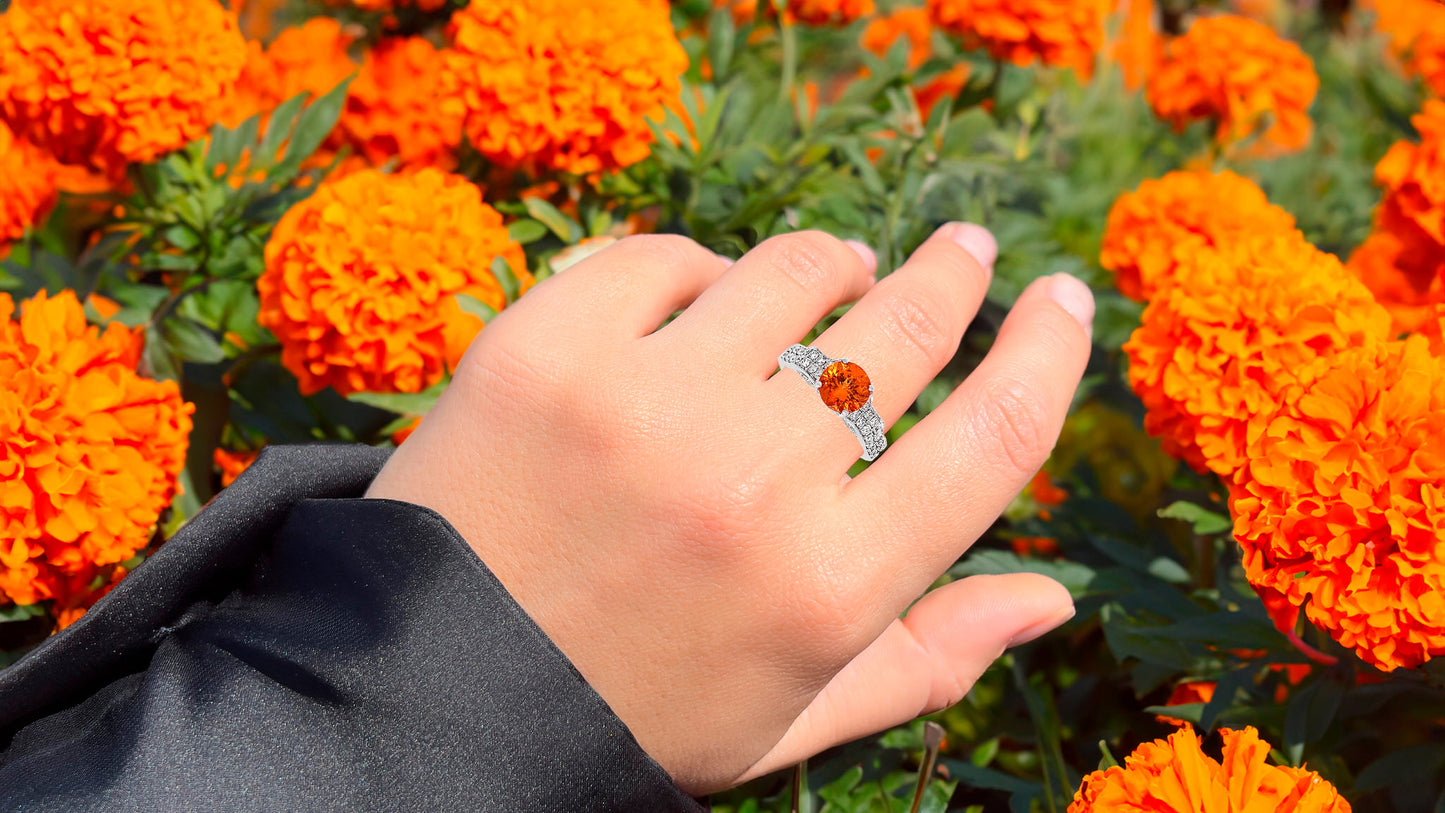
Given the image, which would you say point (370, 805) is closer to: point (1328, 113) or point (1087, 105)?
point (1087, 105)

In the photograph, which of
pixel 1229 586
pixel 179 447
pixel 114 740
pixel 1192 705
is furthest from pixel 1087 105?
pixel 114 740

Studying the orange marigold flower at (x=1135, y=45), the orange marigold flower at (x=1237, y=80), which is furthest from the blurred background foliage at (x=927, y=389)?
the orange marigold flower at (x=1135, y=45)

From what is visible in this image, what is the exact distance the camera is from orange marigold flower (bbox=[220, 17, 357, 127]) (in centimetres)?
207

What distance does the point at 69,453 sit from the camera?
1.11 m

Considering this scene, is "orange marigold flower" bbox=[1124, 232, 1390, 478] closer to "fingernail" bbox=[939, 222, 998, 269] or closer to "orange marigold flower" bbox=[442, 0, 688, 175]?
"fingernail" bbox=[939, 222, 998, 269]

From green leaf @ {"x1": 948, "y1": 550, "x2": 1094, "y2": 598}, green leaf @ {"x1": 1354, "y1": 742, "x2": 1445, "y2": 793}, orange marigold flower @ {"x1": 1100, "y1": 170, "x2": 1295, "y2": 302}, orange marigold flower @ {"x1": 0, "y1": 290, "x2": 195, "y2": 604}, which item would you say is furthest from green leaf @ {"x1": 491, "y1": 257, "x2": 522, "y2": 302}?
green leaf @ {"x1": 1354, "y1": 742, "x2": 1445, "y2": 793}

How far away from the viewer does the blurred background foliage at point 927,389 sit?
1.28 m

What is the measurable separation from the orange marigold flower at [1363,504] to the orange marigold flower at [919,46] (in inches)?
56.4

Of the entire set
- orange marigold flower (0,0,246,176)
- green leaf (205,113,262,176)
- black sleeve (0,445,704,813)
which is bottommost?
black sleeve (0,445,704,813)

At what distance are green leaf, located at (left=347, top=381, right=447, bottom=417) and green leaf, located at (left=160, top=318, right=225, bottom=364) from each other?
0.86 feet

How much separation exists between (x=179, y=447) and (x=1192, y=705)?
1395 mm

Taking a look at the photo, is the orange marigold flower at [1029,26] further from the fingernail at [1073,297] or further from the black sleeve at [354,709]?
the black sleeve at [354,709]

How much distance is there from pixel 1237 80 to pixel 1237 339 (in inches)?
53.9

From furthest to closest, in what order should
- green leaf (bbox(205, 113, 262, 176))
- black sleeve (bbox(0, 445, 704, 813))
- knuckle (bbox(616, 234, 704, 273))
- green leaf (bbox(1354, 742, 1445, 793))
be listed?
1. green leaf (bbox(205, 113, 262, 176))
2. green leaf (bbox(1354, 742, 1445, 793))
3. knuckle (bbox(616, 234, 704, 273))
4. black sleeve (bbox(0, 445, 704, 813))
